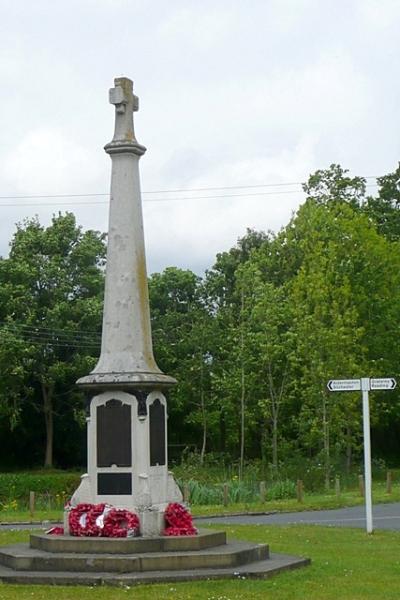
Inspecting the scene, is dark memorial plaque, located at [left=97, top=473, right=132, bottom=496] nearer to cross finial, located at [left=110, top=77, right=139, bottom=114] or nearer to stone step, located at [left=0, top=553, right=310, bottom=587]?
stone step, located at [left=0, top=553, right=310, bottom=587]

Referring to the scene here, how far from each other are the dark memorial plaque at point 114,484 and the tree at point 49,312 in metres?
33.5

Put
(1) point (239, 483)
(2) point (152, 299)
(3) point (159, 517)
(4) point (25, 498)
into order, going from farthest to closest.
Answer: (2) point (152, 299) < (4) point (25, 498) < (1) point (239, 483) < (3) point (159, 517)

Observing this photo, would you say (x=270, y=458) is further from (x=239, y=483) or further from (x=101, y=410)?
(x=101, y=410)

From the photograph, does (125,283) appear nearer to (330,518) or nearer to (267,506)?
(330,518)

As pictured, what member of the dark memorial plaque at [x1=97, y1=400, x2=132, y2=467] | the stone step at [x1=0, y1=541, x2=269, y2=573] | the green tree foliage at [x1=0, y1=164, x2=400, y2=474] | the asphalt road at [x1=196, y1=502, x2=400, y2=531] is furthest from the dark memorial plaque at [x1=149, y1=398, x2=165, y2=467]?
the green tree foliage at [x1=0, y1=164, x2=400, y2=474]

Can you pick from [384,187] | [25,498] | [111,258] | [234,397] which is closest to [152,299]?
[234,397]

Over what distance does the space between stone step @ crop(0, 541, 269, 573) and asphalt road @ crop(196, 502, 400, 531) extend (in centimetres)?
928

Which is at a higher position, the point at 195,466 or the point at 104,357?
the point at 104,357

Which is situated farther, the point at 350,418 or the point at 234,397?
the point at 234,397

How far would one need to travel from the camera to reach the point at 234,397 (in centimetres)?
5394

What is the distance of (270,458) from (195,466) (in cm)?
855

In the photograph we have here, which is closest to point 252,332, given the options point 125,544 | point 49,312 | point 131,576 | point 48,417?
point 49,312

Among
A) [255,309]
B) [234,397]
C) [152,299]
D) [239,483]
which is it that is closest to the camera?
Answer: [239,483]

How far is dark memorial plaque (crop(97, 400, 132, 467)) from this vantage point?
18078 mm
